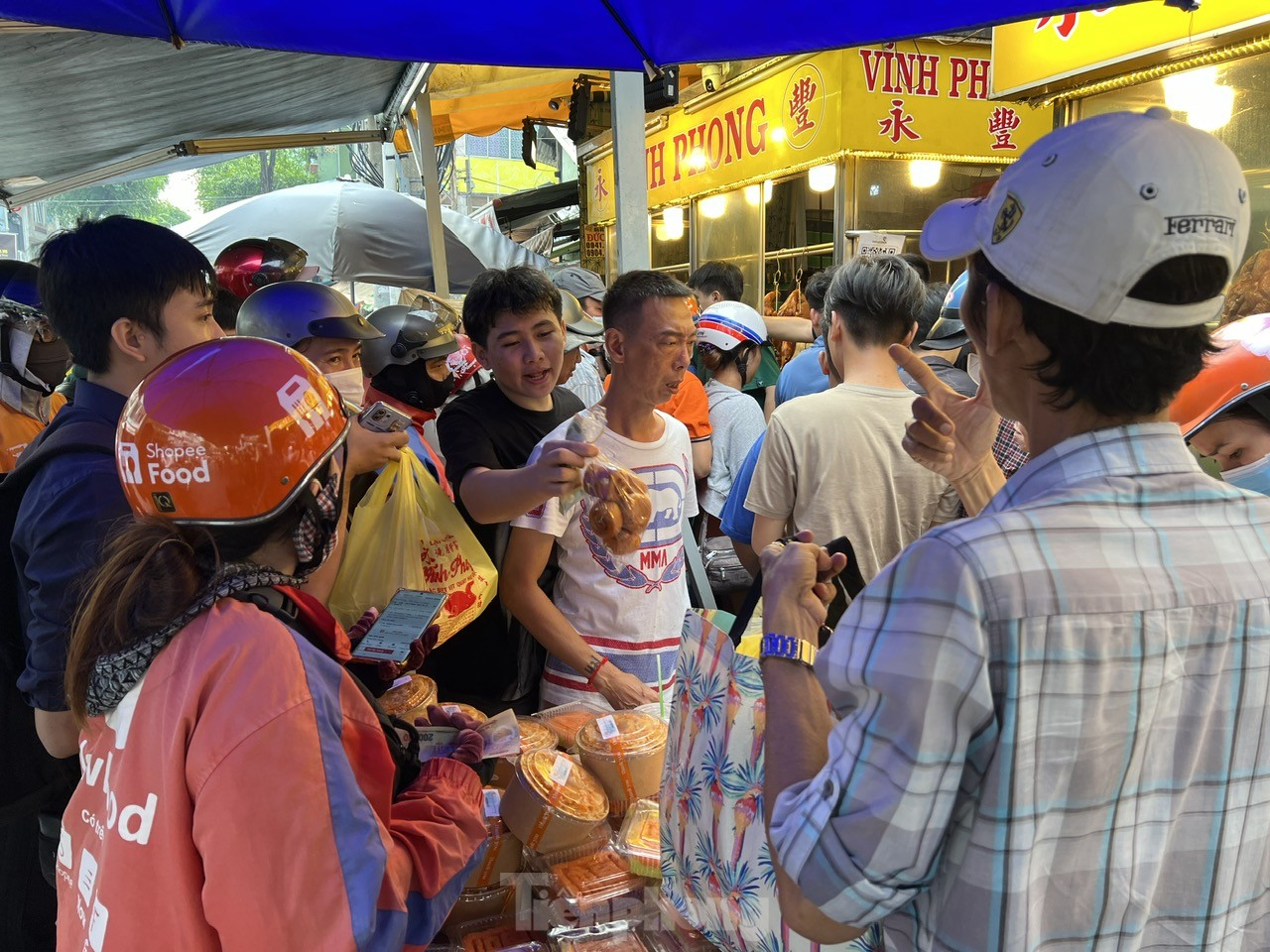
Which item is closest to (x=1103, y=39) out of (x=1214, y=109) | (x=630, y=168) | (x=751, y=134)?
(x=1214, y=109)

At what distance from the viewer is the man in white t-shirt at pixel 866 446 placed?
2.82 meters

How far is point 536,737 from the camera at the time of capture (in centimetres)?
203

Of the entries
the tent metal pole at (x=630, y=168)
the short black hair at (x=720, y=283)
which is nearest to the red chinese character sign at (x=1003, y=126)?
the short black hair at (x=720, y=283)

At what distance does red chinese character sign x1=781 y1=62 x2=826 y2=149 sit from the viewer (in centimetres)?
861

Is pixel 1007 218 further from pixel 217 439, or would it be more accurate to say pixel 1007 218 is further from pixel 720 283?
pixel 720 283

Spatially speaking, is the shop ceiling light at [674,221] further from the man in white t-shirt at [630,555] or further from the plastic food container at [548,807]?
the plastic food container at [548,807]

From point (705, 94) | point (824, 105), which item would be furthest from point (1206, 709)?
point (705, 94)

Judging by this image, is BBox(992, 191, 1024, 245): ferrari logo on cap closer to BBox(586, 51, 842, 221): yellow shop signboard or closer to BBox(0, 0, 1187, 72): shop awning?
BBox(0, 0, 1187, 72): shop awning

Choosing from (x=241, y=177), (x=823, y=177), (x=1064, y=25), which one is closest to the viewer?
(x=1064, y=25)

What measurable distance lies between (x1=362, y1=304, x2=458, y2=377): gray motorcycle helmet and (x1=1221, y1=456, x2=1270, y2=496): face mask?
8.59 ft

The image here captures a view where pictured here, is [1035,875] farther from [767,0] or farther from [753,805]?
[767,0]

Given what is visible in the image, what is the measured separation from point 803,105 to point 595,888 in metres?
8.75

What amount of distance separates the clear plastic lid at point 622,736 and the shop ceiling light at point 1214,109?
4736 mm

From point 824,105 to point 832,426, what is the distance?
678 centimetres
